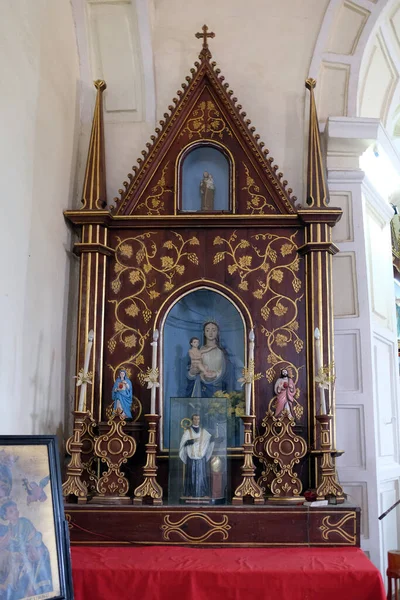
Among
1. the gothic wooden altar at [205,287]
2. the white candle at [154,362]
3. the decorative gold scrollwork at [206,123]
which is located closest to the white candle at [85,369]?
the gothic wooden altar at [205,287]

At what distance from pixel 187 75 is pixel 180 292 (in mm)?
2226

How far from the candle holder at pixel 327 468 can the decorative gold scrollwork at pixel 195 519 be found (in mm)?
707

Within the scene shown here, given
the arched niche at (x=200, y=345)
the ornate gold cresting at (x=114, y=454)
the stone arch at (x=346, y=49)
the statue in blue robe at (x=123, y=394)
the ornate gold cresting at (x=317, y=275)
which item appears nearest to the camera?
the ornate gold cresting at (x=114, y=454)

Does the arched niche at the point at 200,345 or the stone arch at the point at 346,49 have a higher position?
the stone arch at the point at 346,49

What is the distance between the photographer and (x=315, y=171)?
6.01 meters

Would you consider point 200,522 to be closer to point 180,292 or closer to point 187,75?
point 180,292

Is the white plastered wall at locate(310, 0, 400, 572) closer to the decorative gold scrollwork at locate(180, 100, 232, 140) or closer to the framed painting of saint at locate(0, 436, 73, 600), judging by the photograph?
the decorative gold scrollwork at locate(180, 100, 232, 140)

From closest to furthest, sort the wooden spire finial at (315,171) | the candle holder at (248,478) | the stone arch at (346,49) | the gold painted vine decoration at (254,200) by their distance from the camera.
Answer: the candle holder at (248,478)
the wooden spire finial at (315,171)
the gold painted vine decoration at (254,200)
the stone arch at (346,49)

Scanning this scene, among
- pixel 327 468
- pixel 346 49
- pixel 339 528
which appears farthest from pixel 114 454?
pixel 346 49

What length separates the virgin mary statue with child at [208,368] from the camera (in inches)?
221

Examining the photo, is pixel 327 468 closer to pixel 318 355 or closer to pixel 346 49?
pixel 318 355

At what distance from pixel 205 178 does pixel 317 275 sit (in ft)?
4.38

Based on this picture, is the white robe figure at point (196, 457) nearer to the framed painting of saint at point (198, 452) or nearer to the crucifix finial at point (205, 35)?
the framed painting of saint at point (198, 452)

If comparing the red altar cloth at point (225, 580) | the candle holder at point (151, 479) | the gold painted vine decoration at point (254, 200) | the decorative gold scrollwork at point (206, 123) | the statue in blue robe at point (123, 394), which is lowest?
the red altar cloth at point (225, 580)
